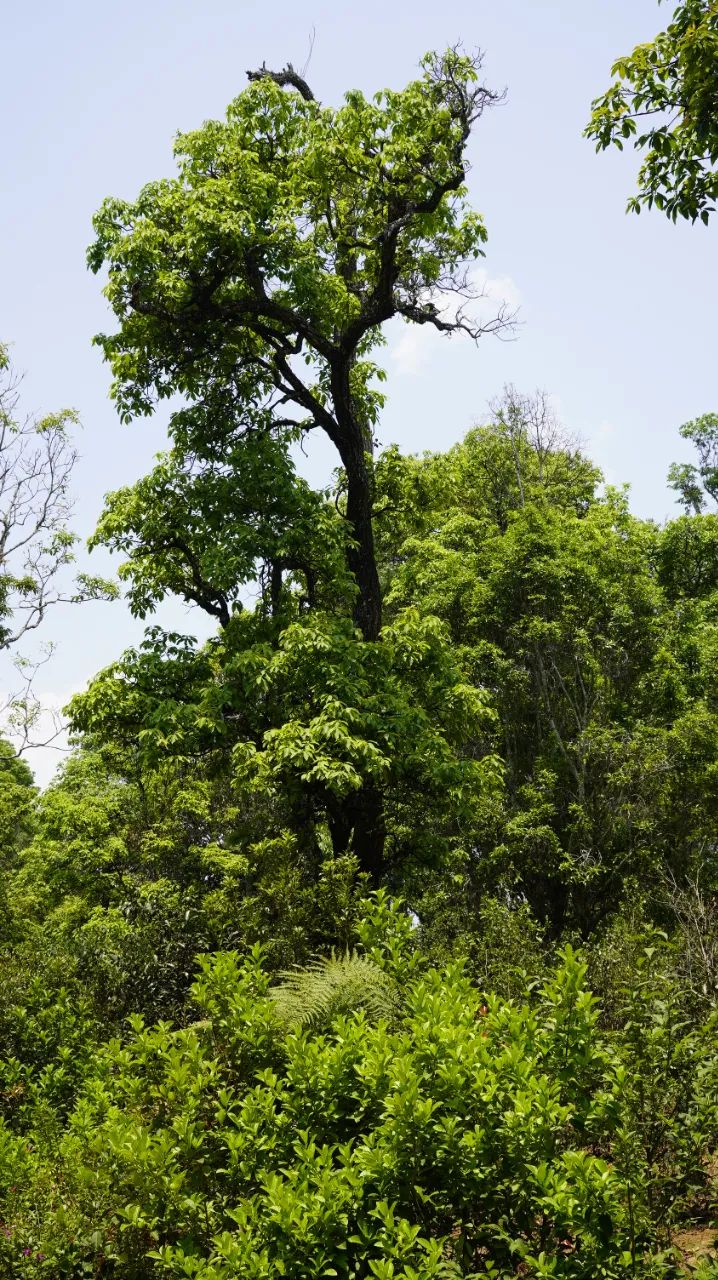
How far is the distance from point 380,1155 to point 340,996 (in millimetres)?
1849

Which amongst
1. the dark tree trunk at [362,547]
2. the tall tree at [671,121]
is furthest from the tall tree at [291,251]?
the tall tree at [671,121]

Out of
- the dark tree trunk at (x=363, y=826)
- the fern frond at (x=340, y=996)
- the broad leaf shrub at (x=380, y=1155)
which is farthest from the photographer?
the dark tree trunk at (x=363, y=826)

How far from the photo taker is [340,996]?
19.0ft

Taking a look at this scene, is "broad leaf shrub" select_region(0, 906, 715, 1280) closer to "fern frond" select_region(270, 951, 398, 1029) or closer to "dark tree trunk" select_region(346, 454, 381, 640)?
"fern frond" select_region(270, 951, 398, 1029)

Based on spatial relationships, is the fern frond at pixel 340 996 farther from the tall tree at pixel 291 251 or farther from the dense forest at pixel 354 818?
the tall tree at pixel 291 251

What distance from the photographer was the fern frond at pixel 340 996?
5.69 metres

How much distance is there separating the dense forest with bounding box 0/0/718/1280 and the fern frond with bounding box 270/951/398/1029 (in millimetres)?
30

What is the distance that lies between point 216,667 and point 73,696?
6.31 ft

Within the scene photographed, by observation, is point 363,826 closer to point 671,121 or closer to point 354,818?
point 354,818

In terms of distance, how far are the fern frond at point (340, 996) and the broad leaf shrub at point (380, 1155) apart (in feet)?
1.04

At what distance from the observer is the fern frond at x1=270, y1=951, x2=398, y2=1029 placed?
18.7 ft

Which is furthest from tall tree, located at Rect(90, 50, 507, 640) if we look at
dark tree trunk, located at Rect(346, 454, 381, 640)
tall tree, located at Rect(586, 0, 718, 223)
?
tall tree, located at Rect(586, 0, 718, 223)

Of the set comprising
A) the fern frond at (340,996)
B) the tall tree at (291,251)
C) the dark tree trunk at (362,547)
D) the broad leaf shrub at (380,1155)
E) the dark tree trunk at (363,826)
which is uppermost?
the tall tree at (291,251)

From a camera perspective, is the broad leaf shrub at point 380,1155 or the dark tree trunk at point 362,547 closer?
the broad leaf shrub at point 380,1155
